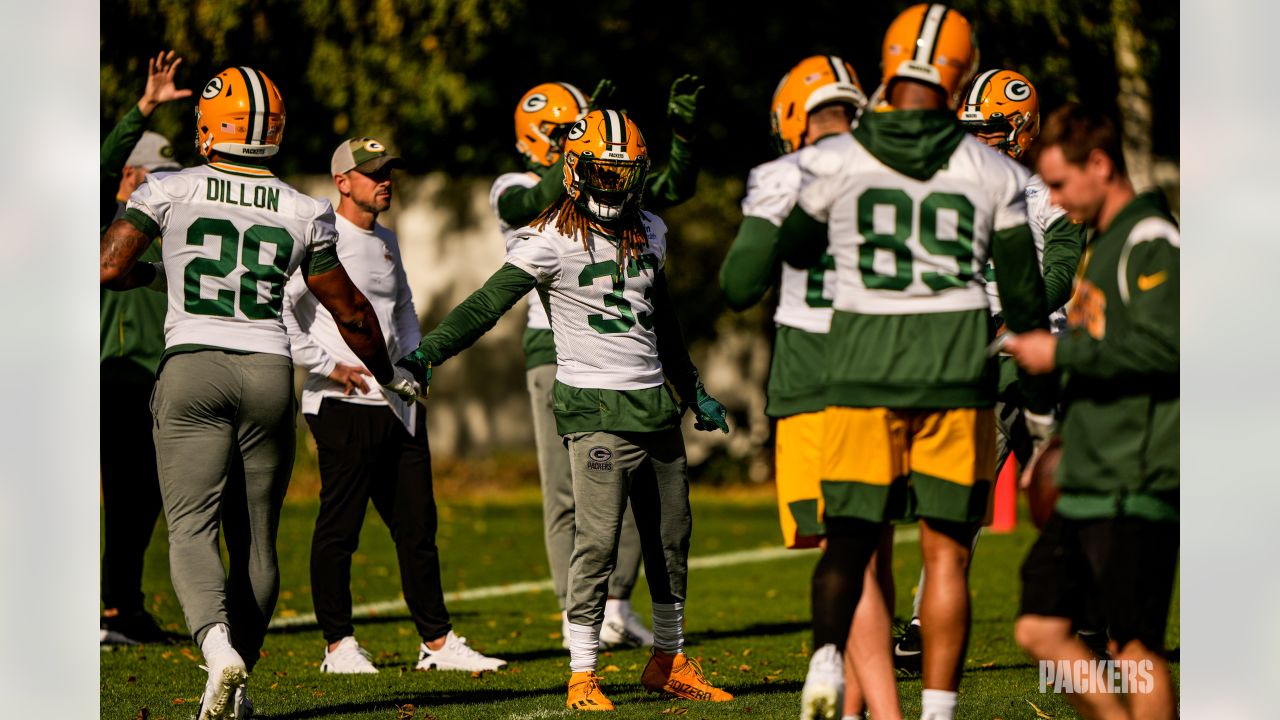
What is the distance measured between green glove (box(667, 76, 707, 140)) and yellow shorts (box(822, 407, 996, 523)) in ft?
8.66

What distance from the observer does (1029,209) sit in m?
7.72

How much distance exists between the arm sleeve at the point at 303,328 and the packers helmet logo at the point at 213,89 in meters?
1.70

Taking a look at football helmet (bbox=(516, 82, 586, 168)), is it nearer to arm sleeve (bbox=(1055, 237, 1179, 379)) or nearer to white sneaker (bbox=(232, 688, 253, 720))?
white sneaker (bbox=(232, 688, 253, 720))

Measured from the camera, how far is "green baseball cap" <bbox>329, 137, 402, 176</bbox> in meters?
8.14

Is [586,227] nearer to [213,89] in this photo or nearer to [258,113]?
[258,113]

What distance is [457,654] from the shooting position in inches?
323

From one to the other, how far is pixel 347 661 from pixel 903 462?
3555 mm

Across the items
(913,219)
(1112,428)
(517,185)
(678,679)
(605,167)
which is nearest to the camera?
(1112,428)

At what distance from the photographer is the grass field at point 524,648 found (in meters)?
6.96

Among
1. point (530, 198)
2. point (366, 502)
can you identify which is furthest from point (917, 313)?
point (366, 502)

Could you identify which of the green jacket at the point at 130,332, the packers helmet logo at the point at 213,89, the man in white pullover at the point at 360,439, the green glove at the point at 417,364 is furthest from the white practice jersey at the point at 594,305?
the green jacket at the point at 130,332

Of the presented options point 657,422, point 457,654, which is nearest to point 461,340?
point 657,422

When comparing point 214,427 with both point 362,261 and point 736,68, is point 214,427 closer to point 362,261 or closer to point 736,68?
point 362,261
